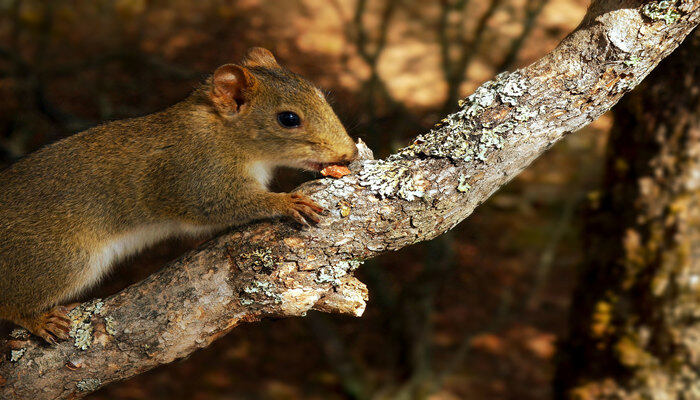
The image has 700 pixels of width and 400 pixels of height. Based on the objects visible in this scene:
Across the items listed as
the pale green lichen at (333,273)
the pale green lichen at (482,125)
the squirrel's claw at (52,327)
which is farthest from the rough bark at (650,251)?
the squirrel's claw at (52,327)

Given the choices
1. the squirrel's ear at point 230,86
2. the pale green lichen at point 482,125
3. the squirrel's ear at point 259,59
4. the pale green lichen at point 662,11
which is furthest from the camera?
the squirrel's ear at point 259,59

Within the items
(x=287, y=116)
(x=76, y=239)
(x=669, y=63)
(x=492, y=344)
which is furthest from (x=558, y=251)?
(x=76, y=239)

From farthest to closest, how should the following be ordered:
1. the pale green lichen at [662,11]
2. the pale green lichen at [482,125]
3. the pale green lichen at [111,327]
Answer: the pale green lichen at [111,327] → the pale green lichen at [482,125] → the pale green lichen at [662,11]

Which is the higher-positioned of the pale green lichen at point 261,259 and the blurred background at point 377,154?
the blurred background at point 377,154

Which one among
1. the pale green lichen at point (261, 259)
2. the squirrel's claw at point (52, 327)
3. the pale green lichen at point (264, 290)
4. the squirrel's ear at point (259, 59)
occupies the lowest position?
the squirrel's claw at point (52, 327)

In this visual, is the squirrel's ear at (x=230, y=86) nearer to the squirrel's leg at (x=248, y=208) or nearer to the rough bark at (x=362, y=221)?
the squirrel's leg at (x=248, y=208)

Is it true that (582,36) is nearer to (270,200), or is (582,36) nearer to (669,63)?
(270,200)

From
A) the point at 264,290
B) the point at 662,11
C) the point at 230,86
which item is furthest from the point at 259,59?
the point at 662,11
